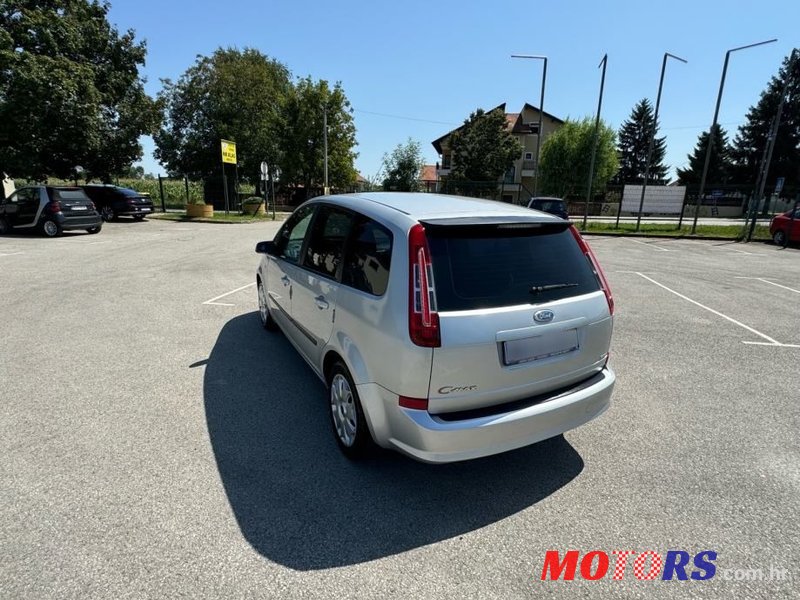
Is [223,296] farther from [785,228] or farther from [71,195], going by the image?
[785,228]

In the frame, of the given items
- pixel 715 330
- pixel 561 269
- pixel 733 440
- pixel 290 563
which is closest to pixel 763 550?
pixel 733 440

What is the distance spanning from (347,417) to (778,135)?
63.8 m

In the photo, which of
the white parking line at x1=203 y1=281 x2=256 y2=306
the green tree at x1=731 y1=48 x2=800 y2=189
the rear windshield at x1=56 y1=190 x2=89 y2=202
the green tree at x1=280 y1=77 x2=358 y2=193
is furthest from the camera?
the green tree at x1=731 y1=48 x2=800 y2=189

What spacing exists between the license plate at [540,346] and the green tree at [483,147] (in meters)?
42.9

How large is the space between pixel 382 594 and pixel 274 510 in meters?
0.82

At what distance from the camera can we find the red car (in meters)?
17.4

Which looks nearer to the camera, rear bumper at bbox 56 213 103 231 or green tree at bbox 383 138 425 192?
rear bumper at bbox 56 213 103 231

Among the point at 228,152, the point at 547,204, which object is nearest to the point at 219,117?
the point at 228,152

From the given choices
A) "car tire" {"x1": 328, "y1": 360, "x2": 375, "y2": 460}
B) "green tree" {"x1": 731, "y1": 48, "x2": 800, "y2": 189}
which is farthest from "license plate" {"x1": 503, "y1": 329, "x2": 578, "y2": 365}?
"green tree" {"x1": 731, "y1": 48, "x2": 800, "y2": 189}

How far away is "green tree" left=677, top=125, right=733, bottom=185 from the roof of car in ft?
201

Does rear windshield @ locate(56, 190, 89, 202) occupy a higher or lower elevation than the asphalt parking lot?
higher

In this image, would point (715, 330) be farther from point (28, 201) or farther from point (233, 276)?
point (28, 201)

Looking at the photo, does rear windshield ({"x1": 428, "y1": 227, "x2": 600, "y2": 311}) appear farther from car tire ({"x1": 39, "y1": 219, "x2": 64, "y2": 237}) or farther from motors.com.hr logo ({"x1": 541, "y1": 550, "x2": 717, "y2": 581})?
car tire ({"x1": 39, "y1": 219, "x2": 64, "y2": 237})

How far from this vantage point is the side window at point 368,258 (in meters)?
2.56
